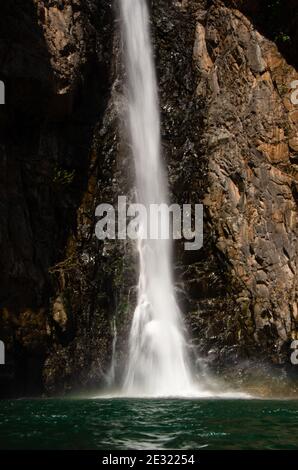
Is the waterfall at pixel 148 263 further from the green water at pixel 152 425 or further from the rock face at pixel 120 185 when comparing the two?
the green water at pixel 152 425

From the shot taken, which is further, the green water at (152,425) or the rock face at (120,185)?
the rock face at (120,185)

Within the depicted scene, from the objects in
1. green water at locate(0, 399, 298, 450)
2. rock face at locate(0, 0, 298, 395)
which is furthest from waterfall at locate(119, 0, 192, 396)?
green water at locate(0, 399, 298, 450)

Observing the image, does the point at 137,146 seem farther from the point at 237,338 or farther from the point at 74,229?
the point at 237,338

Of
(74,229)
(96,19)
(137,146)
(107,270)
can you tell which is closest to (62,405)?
(107,270)

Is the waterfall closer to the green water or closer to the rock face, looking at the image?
the rock face

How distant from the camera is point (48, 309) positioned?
18375 millimetres

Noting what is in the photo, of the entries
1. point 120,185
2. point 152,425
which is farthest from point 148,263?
point 152,425

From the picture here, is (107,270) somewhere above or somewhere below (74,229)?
below

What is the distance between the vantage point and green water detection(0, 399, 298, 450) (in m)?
8.01

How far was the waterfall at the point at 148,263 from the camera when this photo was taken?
1700 centimetres

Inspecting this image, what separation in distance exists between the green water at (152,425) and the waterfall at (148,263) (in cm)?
309

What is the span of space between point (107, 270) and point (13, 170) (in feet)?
15.1

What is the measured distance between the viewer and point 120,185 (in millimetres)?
19984

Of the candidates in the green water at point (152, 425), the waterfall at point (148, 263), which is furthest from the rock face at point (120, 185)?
the green water at point (152, 425)
